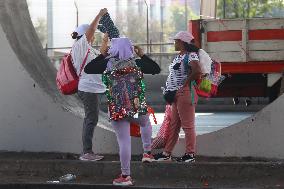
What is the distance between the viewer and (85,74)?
355 inches

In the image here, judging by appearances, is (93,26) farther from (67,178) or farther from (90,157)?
(67,178)

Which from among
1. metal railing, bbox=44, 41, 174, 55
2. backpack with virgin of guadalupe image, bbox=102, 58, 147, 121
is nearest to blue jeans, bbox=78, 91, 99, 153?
backpack with virgin of guadalupe image, bbox=102, 58, 147, 121

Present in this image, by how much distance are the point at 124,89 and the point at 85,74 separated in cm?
115

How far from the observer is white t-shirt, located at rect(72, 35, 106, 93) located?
8.99 meters

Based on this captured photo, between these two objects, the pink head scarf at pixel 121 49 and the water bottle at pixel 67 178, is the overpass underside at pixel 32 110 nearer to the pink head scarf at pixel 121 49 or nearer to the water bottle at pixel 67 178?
the water bottle at pixel 67 178

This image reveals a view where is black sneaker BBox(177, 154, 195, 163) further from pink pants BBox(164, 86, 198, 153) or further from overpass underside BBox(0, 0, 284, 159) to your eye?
overpass underside BBox(0, 0, 284, 159)

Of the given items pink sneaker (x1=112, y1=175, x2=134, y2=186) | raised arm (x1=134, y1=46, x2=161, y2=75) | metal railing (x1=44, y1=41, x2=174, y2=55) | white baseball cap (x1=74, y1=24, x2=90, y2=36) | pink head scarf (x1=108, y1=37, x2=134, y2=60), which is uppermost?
white baseball cap (x1=74, y1=24, x2=90, y2=36)

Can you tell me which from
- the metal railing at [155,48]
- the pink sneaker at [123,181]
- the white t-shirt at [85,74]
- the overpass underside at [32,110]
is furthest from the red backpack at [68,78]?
the metal railing at [155,48]

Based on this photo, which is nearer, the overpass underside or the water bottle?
the water bottle

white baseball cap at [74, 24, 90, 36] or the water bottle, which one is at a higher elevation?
white baseball cap at [74, 24, 90, 36]

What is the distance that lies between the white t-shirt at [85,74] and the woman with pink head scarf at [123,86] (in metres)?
0.91

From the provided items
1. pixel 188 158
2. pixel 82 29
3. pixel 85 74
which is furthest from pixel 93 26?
pixel 188 158

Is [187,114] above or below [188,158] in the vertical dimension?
above

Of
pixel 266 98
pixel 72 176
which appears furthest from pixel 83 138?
pixel 266 98
